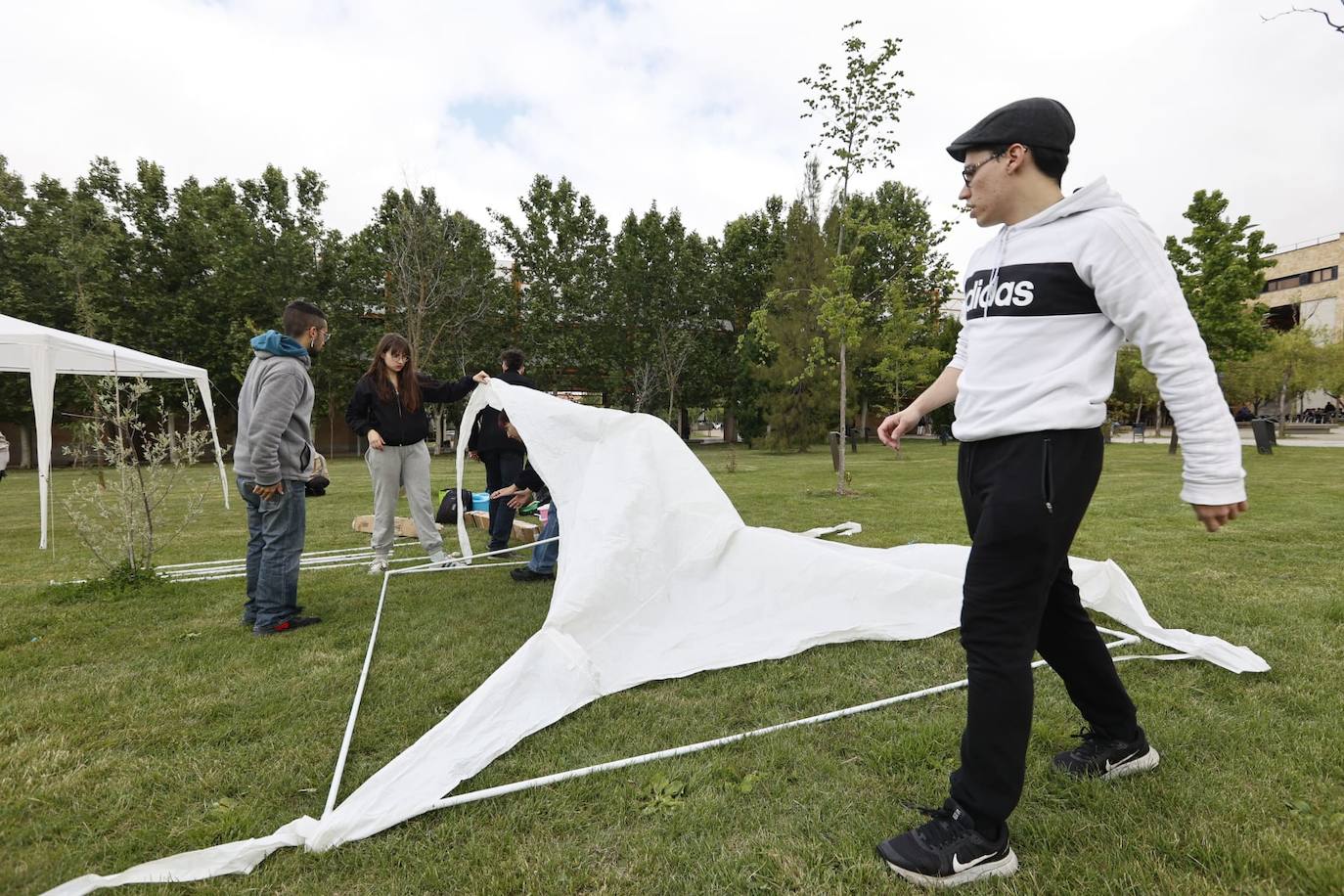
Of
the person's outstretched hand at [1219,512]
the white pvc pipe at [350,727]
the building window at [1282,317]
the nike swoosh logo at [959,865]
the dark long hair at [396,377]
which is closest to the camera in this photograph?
the person's outstretched hand at [1219,512]

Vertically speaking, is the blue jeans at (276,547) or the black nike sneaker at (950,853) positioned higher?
the blue jeans at (276,547)

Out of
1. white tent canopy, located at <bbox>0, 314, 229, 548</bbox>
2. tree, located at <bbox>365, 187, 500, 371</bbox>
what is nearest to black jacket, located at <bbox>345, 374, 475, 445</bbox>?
white tent canopy, located at <bbox>0, 314, 229, 548</bbox>

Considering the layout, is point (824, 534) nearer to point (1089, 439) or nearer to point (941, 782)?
point (941, 782)

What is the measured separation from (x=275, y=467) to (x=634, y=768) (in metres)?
2.93

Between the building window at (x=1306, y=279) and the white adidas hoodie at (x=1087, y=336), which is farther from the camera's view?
the building window at (x=1306, y=279)

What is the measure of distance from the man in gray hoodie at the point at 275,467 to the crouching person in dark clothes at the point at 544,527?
147 cm

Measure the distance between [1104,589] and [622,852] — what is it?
3.19 meters

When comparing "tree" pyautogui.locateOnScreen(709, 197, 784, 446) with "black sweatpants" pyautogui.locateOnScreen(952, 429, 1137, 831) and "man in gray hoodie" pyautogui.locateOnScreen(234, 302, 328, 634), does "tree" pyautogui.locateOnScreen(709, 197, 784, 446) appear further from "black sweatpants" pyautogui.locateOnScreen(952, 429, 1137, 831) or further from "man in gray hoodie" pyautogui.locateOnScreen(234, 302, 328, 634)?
"black sweatpants" pyautogui.locateOnScreen(952, 429, 1137, 831)

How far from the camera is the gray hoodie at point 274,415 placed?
387cm

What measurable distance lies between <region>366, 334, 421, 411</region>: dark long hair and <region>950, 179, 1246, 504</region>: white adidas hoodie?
14.8ft

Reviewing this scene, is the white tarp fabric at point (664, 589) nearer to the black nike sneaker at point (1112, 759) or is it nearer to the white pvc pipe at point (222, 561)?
the black nike sneaker at point (1112, 759)

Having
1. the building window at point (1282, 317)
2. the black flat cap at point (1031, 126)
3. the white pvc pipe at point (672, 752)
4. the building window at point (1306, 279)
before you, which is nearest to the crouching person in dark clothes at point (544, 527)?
the white pvc pipe at point (672, 752)

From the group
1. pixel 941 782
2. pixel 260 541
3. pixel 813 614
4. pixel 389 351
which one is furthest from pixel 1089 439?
→ pixel 389 351

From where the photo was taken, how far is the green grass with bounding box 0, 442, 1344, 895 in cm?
180
